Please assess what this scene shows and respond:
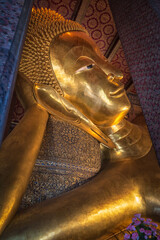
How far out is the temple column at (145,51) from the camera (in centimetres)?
97

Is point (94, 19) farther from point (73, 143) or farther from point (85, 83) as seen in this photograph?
→ point (73, 143)

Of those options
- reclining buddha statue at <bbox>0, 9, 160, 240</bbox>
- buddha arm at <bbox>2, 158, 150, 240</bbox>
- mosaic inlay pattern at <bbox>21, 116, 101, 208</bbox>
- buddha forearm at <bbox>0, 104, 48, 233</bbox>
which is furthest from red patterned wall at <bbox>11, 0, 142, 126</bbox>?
buddha arm at <bbox>2, 158, 150, 240</bbox>

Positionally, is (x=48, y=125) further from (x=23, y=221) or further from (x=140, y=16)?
(x=140, y=16)

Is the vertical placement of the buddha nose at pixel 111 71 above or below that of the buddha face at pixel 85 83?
above

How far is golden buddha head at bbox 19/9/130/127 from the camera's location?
1370 mm

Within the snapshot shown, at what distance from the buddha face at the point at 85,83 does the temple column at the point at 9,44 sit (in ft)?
2.34

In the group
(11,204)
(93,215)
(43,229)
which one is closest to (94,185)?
(93,215)

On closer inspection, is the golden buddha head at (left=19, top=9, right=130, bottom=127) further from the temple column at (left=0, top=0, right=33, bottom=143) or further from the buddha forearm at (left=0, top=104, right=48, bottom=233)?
the temple column at (left=0, top=0, right=33, bottom=143)

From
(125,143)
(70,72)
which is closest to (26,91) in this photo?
(70,72)

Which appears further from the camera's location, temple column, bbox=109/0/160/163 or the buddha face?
the buddha face

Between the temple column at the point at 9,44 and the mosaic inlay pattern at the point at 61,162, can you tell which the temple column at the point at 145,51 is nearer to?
the mosaic inlay pattern at the point at 61,162

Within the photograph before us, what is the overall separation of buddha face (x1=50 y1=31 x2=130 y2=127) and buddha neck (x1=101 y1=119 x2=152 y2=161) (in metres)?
0.19

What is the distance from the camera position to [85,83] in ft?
4.49

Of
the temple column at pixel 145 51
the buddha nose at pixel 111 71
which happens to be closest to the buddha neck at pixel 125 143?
the buddha nose at pixel 111 71
